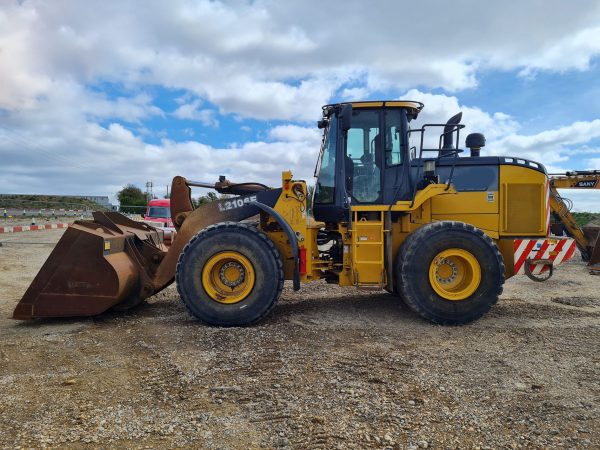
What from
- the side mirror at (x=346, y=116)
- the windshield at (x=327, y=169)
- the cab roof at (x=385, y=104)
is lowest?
the windshield at (x=327, y=169)

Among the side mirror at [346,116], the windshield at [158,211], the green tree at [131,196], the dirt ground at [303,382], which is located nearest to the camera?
the dirt ground at [303,382]

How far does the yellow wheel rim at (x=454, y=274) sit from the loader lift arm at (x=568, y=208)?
886 centimetres

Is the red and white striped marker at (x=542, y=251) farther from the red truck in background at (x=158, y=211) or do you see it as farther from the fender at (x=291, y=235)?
the red truck in background at (x=158, y=211)

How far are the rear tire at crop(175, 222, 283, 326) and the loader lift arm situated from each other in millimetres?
10584

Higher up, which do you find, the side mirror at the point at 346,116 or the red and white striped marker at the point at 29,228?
the side mirror at the point at 346,116

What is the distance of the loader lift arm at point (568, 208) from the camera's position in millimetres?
12867

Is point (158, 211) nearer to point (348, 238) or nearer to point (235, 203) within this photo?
point (235, 203)

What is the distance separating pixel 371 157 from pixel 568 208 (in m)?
9.48

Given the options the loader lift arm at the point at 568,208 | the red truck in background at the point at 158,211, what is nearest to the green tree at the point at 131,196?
the red truck in background at the point at 158,211

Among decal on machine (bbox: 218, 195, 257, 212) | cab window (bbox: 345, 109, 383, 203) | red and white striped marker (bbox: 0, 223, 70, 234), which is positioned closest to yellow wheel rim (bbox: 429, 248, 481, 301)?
cab window (bbox: 345, 109, 383, 203)

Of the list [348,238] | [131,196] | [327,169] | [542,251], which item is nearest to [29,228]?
[327,169]

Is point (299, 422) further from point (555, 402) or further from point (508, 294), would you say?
point (508, 294)

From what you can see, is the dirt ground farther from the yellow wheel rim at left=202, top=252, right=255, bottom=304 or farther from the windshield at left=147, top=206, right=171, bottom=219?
the windshield at left=147, top=206, right=171, bottom=219

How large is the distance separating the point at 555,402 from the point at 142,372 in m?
3.32
